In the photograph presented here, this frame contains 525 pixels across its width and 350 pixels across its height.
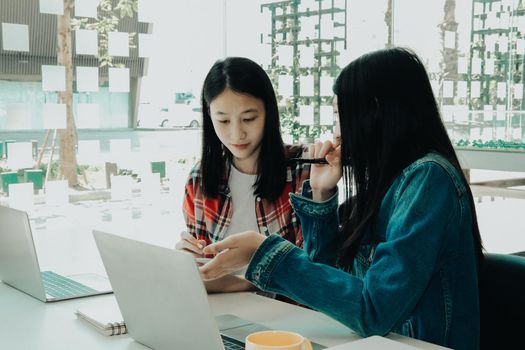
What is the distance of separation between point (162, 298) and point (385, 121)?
586 mm

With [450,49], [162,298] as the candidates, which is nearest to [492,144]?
[450,49]

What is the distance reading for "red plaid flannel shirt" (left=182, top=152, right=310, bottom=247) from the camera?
2.14 meters

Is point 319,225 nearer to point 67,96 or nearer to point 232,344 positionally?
point 232,344

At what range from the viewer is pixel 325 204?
1.62 metres

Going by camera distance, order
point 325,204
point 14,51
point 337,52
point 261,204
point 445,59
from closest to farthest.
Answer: point 325,204, point 261,204, point 14,51, point 445,59, point 337,52

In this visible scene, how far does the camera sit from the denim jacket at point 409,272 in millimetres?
1245

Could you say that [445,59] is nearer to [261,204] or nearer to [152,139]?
[152,139]

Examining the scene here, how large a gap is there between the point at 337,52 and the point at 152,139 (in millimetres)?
1439

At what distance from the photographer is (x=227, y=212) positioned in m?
2.17

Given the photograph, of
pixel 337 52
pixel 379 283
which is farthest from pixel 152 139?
pixel 379 283

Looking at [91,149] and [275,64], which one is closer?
[91,149]

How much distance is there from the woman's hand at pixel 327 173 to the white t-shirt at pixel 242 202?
1.69 feet

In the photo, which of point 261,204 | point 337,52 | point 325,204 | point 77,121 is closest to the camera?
point 325,204

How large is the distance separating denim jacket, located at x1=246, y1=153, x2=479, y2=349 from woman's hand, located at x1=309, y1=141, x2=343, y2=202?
0.75ft
